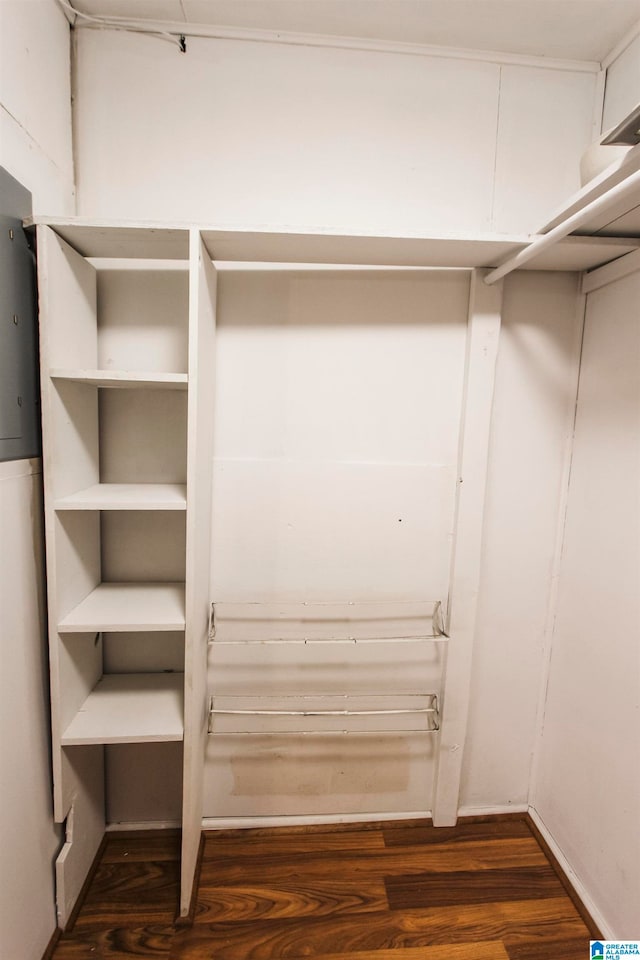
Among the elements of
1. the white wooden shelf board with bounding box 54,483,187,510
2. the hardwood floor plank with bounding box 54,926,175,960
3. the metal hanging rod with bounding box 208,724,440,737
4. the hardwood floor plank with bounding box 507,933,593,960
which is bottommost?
the hardwood floor plank with bounding box 54,926,175,960

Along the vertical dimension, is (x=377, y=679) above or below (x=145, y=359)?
below

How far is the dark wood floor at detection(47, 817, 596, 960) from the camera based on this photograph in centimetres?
119

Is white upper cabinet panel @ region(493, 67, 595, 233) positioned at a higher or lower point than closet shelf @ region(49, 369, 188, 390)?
higher

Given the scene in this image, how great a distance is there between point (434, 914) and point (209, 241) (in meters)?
2.07

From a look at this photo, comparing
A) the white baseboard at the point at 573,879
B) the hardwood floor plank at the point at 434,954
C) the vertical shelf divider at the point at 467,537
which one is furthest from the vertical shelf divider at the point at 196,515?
the white baseboard at the point at 573,879

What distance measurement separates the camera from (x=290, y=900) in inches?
51.3

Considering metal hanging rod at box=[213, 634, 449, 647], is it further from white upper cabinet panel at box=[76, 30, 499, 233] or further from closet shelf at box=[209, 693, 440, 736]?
white upper cabinet panel at box=[76, 30, 499, 233]

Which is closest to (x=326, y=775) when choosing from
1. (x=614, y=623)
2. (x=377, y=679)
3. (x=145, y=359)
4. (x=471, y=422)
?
(x=377, y=679)

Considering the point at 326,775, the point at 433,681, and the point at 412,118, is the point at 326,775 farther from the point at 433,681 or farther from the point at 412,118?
the point at 412,118

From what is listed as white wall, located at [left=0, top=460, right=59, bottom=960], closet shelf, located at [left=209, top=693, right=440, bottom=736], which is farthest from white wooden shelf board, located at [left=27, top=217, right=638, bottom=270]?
closet shelf, located at [left=209, top=693, right=440, bottom=736]

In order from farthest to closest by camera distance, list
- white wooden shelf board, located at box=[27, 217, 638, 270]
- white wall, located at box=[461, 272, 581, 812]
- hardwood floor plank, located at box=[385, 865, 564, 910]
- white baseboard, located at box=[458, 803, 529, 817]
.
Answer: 1. white baseboard, located at box=[458, 803, 529, 817]
2. white wall, located at box=[461, 272, 581, 812]
3. hardwood floor plank, located at box=[385, 865, 564, 910]
4. white wooden shelf board, located at box=[27, 217, 638, 270]

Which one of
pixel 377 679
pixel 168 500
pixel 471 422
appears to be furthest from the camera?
pixel 377 679

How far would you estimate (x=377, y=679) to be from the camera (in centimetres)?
150

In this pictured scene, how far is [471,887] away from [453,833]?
6.9 inches
